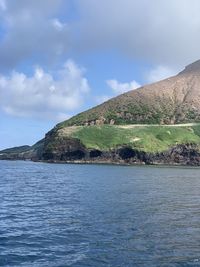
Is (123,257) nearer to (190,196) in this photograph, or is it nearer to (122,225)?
(122,225)

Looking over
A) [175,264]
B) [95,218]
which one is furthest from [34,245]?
[95,218]

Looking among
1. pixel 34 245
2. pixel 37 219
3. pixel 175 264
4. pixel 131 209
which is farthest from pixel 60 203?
pixel 175 264

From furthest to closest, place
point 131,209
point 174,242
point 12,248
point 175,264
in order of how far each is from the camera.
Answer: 1. point 131,209
2. point 174,242
3. point 12,248
4. point 175,264

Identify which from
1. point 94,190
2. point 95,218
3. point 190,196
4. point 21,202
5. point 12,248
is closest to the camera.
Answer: point 12,248

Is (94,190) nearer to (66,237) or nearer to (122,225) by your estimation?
(122,225)

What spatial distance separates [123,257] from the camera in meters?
35.1

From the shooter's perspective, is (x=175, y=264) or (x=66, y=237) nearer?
(x=175, y=264)

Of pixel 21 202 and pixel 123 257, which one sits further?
pixel 21 202

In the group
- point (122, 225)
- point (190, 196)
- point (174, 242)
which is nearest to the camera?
point (174, 242)

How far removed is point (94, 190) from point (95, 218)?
1337 inches

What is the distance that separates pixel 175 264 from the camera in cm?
3359

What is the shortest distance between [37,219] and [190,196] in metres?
34.9

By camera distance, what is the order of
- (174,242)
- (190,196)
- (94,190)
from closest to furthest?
(174,242) < (190,196) < (94,190)

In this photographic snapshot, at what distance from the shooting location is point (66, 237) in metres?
41.6
